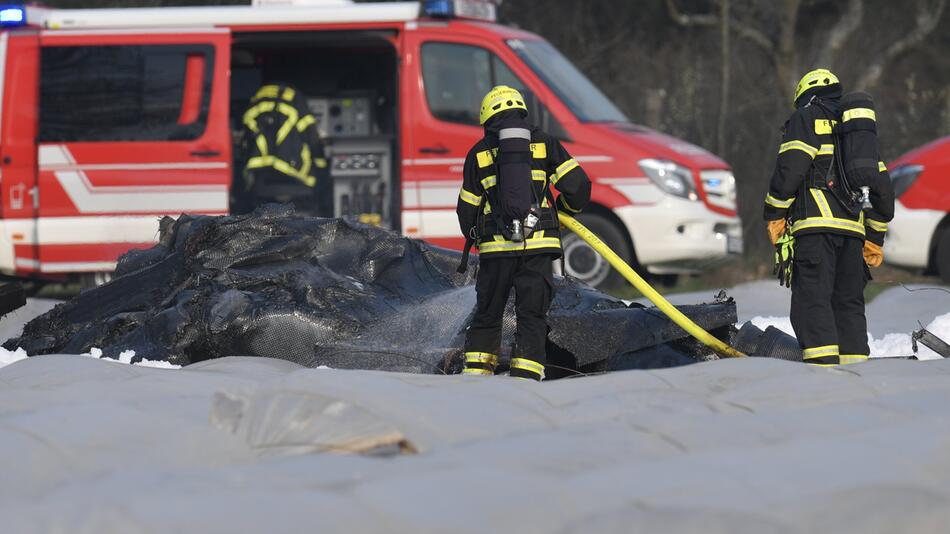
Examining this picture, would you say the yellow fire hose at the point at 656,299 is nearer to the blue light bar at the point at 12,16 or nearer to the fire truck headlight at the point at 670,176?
the fire truck headlight at the point at 670,176

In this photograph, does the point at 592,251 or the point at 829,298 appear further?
the point at 592,251

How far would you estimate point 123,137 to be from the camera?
10.9 m

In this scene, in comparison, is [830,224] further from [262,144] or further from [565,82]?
[262,144]

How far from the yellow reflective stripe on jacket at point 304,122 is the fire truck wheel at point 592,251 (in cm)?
228

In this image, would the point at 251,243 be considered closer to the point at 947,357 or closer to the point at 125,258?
the point at 125,258

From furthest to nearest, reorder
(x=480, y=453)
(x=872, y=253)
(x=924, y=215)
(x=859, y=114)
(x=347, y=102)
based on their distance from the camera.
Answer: (x=347, y=102)
(x=924, y=215)
(x=872, y=253)
(x=859, y=114)
(x=480, y=453)

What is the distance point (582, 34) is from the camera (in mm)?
23500

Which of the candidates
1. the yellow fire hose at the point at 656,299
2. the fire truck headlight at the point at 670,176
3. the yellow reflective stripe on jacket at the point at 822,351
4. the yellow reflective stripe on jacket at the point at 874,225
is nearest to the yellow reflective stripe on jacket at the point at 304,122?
the fire truck headlight at the point at 670,176

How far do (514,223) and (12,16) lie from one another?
622 centimetres

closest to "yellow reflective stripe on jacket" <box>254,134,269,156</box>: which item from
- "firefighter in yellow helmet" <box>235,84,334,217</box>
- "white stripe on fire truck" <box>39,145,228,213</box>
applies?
"firefighter in yellow helmet" <box>235,84,334,217</box>

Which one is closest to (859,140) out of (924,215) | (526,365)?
(526,365)

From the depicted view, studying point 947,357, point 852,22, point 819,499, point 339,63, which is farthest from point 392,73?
point 852,22

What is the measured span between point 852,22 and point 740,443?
60.1 feet

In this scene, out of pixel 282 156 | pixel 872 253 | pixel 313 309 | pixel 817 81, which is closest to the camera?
pixel 817 81
